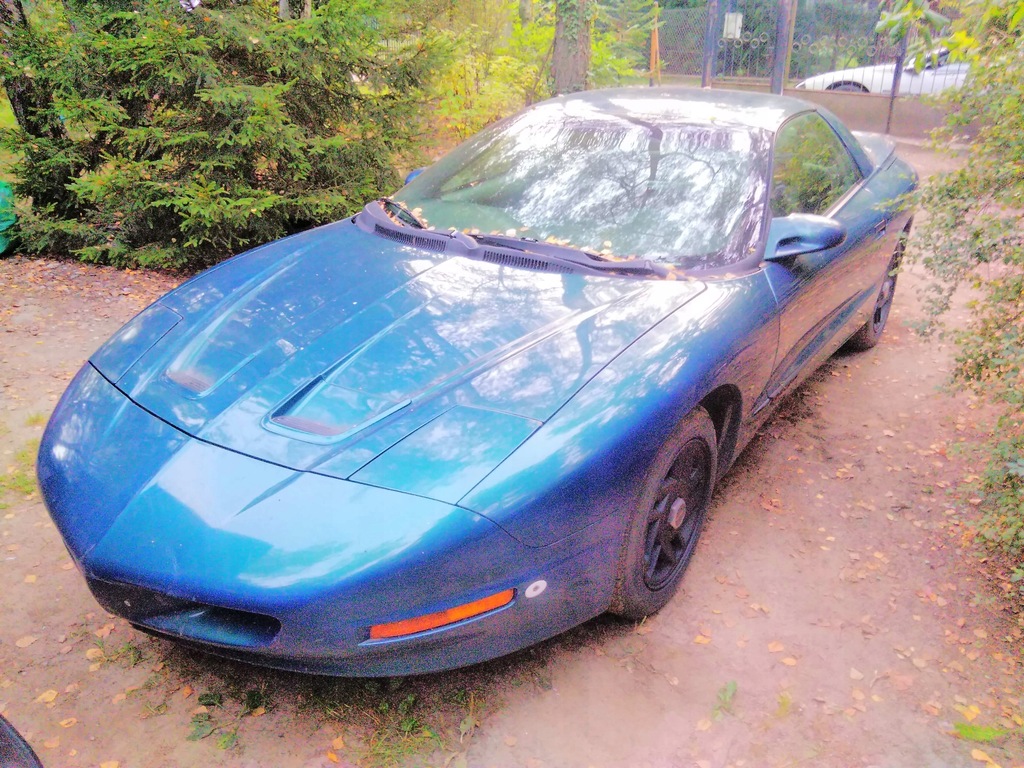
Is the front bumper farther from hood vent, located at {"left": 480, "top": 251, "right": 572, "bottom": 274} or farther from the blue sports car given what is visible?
hood vent, located at {"left": 480, "top": 251, "right": 572, "bottom": 274}

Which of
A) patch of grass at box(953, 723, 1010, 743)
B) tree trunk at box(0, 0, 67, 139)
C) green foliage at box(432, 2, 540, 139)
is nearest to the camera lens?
patch of grass at box(953, 723, 1010, 743)

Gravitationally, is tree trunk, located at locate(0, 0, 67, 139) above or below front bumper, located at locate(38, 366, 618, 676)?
above

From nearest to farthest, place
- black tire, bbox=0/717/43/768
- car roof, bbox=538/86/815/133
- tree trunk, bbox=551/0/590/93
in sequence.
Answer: black tire, bbox=0/717/43/768, car roof, bbox=538/86/815/133, tree trunk, bbox=551/0/590/93

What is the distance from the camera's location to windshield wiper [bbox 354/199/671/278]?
2.78 m

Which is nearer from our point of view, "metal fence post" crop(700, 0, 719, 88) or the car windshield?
the car windshield

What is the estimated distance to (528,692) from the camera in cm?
228

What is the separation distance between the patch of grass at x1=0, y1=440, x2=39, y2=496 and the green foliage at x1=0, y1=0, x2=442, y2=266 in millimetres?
2207

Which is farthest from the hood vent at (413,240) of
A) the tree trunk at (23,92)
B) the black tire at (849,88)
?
the black tire at (849,88)

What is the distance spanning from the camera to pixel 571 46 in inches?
309

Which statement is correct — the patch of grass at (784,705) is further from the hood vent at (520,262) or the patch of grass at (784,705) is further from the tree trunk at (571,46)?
the tree trunk at (571,46)

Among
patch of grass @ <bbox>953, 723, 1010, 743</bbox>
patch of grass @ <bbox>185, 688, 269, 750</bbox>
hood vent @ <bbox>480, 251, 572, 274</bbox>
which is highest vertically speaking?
→ hood vent @ <bbox>480, 251, 572, 274</bbox>

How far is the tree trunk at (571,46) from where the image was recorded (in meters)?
7.70

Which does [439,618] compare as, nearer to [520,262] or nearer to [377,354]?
[377,354]

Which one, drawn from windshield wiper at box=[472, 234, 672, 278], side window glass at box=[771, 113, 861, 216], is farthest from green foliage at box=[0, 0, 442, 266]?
side window glass at box=[771, 113, 861, 216]
